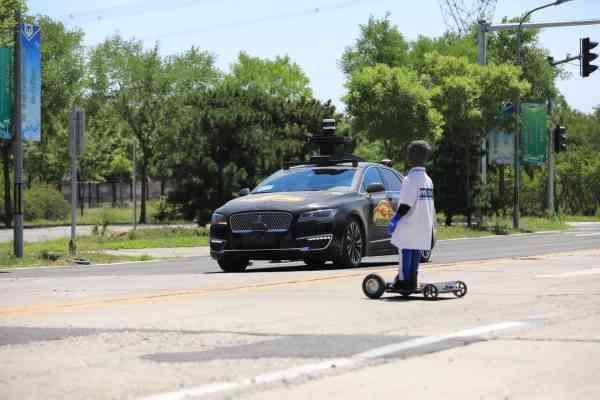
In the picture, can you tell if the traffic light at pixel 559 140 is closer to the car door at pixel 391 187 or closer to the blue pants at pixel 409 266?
the car door at pixel 391 187

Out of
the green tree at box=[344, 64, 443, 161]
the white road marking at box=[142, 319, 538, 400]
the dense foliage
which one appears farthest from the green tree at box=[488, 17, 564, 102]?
the white road marking at box=[142, 319, 538, 400]

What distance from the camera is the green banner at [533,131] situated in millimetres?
57406

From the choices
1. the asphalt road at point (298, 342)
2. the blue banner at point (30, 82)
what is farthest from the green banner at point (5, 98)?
the asphalt road at point (298, 342)

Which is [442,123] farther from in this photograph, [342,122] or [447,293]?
[447,293]

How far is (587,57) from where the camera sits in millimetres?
38625

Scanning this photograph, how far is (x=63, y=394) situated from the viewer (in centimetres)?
670

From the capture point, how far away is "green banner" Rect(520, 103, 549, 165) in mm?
57406

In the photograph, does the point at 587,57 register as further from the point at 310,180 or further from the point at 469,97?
the point at 310,180

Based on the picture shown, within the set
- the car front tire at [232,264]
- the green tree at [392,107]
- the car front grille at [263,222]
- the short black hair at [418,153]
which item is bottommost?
the car front tire at [232,264]

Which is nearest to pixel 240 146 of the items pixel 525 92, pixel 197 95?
pixel 197 95

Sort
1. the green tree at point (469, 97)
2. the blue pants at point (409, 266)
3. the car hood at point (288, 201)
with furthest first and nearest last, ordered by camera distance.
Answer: the green tree at point (469, 97) → the car hood at point (288, 201) → the blue pants at point (409, 266)

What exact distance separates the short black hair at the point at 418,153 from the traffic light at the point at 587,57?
90.3 feet

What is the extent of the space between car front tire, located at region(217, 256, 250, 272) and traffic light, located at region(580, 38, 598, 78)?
70.9ft

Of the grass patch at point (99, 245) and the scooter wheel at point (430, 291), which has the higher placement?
the scooter wheel at point (430, 291)
